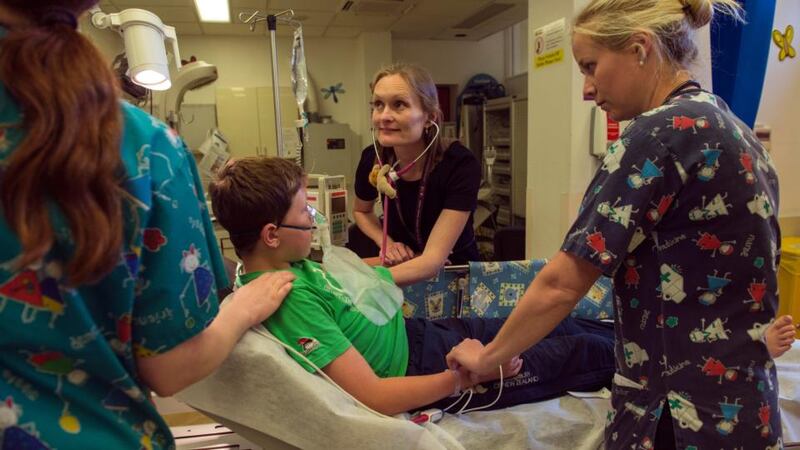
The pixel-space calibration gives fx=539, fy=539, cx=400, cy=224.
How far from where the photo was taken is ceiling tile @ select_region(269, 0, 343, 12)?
4.81 metres

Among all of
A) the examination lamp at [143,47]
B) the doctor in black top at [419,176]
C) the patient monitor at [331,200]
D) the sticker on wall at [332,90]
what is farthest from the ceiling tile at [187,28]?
the doctor in black top at [419,176]

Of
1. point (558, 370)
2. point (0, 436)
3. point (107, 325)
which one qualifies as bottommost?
point (558, 370)

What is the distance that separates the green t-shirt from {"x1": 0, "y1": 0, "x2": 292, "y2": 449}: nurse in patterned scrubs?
451mm

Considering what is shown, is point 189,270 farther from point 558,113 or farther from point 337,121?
point 337,121

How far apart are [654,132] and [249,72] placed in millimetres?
6171

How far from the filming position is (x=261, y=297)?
1.12 m

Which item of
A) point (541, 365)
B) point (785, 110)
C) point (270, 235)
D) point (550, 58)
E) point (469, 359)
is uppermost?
point (550, 58)

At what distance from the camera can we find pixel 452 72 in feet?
22.6

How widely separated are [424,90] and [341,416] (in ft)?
3.76

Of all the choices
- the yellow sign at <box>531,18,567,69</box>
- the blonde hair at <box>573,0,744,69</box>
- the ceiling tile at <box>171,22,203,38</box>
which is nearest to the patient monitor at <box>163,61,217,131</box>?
the yellow sign at <box>531,18,567,69</box>

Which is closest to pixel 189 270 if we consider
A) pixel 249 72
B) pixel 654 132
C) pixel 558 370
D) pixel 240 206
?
pixel 240 206

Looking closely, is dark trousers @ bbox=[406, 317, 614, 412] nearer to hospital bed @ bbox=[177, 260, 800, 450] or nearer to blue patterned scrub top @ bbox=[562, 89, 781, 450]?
hospital bed @ bbox=[177, 260, 800, 450]

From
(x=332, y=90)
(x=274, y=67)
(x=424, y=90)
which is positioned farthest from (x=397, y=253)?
(x=332, y=90)

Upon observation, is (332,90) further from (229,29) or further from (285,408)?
(285,408)
